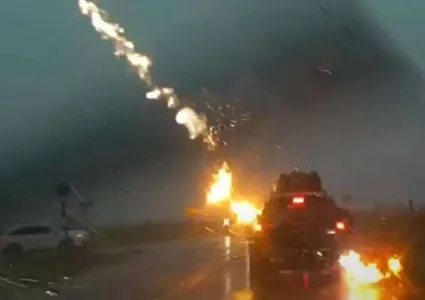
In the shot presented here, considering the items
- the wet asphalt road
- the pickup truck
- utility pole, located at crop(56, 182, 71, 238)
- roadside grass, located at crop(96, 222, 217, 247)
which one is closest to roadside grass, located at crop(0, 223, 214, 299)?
roadside grass, located at crop(96, 222, 217, 247)

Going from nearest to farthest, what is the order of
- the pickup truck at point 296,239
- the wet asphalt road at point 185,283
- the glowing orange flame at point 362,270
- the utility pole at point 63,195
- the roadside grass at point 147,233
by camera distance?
the wet asphalt road at point 185,283
the glowing orange flame at point 362,270
the pickup truck at point 296,239
the utility pole at point 63,195
the roadside grass at point 147,233

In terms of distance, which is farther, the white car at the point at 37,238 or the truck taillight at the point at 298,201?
the white car at the point at 37,238

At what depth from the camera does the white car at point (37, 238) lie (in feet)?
106

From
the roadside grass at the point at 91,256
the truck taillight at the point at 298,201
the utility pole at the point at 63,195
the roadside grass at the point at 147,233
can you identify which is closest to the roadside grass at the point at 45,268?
the roadside grass at the point at 91,256

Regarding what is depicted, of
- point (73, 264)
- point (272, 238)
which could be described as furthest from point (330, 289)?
point (73, 264)

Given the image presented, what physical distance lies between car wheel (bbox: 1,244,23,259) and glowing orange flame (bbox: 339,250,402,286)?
1067 cm

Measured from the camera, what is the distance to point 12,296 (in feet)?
64.5

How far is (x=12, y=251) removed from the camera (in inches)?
1272

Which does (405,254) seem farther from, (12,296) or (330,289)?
(12,296)

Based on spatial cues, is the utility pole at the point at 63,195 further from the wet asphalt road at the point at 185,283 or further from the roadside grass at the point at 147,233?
the roadside grass at the point at 147,233

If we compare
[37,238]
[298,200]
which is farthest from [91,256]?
[298,200]

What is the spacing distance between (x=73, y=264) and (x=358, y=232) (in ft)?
29.9

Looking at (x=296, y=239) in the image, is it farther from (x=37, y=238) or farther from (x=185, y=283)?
(x=37, y=238)

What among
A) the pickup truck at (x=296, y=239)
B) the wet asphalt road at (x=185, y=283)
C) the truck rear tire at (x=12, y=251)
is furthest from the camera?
the truck rear tire at (x=12, y=251)
